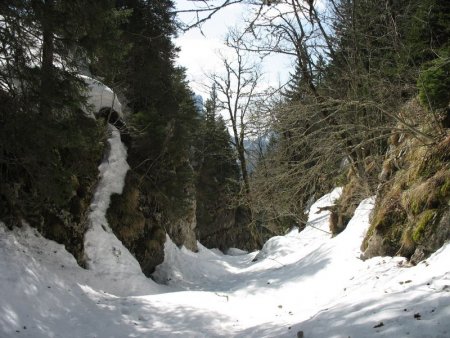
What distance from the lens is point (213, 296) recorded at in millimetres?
8289

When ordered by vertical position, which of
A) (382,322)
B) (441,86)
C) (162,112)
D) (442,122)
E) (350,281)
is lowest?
(350,281)

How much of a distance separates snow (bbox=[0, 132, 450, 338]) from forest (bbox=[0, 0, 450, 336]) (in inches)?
17.6

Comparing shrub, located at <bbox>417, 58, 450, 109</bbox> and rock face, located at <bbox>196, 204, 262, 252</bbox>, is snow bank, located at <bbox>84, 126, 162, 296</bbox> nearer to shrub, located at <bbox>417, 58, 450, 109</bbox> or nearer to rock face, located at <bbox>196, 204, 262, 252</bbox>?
shrub, located at <bbox>417, 58, 450, 109</bbox>

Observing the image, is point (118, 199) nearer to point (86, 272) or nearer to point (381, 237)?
point (86, 272)

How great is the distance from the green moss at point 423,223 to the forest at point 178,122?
3 cm

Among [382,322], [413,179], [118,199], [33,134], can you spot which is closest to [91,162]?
[118,199]

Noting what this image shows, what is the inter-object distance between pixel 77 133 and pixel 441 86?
6698mm

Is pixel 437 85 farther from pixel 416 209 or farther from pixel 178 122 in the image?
pixel 178 122

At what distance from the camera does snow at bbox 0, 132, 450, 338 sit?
13.8 ft

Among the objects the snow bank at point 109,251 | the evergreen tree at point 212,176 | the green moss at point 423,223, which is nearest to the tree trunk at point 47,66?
the snow bank at point 109,251

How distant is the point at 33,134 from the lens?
20.7 ft

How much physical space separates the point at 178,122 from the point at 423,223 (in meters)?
9.51

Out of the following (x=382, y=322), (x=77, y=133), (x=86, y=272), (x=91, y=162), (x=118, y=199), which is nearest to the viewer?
(x=382, y=322)

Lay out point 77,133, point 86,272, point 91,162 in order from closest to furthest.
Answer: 1. point 77,133
2. point 86,272
3. point 91,162
